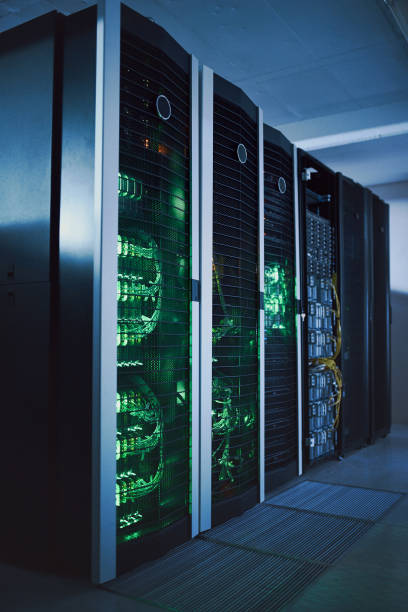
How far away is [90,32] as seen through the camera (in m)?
1.89

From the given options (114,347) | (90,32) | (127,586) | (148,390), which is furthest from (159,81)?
(127,586)

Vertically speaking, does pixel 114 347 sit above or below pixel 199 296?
below

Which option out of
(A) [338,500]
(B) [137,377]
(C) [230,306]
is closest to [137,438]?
(B) [137,377]

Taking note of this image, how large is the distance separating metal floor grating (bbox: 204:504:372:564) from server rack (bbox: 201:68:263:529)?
91mm

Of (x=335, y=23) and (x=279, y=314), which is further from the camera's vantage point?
(x=279, y=314)

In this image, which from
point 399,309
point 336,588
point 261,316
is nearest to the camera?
point 336,588

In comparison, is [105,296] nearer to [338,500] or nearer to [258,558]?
[258,558]

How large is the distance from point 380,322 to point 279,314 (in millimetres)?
2011

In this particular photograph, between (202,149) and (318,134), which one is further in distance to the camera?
(318,134)

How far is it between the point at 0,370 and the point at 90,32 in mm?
1302

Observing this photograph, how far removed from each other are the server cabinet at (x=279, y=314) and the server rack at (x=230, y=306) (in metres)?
0.26

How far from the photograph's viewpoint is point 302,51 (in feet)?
11.3

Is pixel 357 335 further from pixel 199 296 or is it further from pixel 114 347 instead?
pixel 114 347

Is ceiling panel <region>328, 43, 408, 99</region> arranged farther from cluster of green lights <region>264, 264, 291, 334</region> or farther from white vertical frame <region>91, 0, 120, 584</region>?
white vertical frame <region>91, 0, 120, 584</region>
